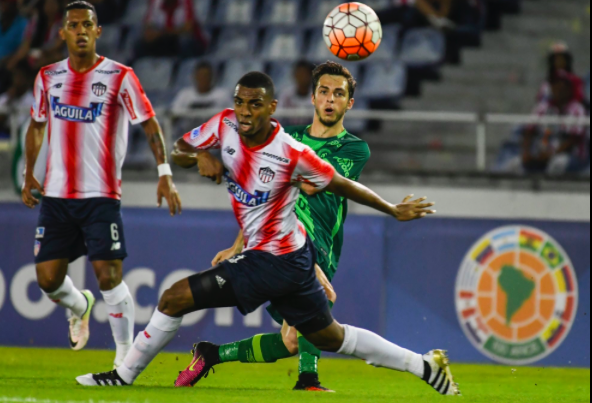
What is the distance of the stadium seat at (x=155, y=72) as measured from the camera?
1464cm

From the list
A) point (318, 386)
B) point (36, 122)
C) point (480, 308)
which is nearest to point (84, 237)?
point (36, 122)

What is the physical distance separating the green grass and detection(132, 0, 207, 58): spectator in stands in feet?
19.8

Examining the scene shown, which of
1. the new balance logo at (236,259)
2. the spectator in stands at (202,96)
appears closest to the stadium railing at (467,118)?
the spectator in stands at (202,96)

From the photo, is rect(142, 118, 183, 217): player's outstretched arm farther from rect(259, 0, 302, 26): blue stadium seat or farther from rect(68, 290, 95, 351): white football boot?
rect(259, 0, 302, 26): blue stadium seat

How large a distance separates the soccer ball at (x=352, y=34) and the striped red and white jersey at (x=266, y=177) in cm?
235

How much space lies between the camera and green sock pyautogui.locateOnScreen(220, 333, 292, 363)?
21.6ft

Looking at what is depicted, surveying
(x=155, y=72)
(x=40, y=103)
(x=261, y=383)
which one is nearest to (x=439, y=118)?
(x=261, y=383)

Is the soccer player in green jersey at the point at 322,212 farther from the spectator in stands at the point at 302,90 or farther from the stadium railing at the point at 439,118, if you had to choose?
the spectator in stands at the point at 302,90

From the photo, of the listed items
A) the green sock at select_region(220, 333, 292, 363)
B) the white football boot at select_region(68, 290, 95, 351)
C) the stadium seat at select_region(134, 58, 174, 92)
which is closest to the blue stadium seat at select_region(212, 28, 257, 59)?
the stadium seat at select_region(134, 58, 174, 92)

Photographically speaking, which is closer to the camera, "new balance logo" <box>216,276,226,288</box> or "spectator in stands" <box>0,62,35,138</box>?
"new balance logo" <box>216,276,226,288</box>

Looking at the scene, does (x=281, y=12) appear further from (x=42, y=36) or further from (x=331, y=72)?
(x=331, y=72)

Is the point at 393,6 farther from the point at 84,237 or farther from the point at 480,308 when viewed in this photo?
the point at 84,237

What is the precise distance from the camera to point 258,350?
6.59 metres

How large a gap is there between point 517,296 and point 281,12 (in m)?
7.08
